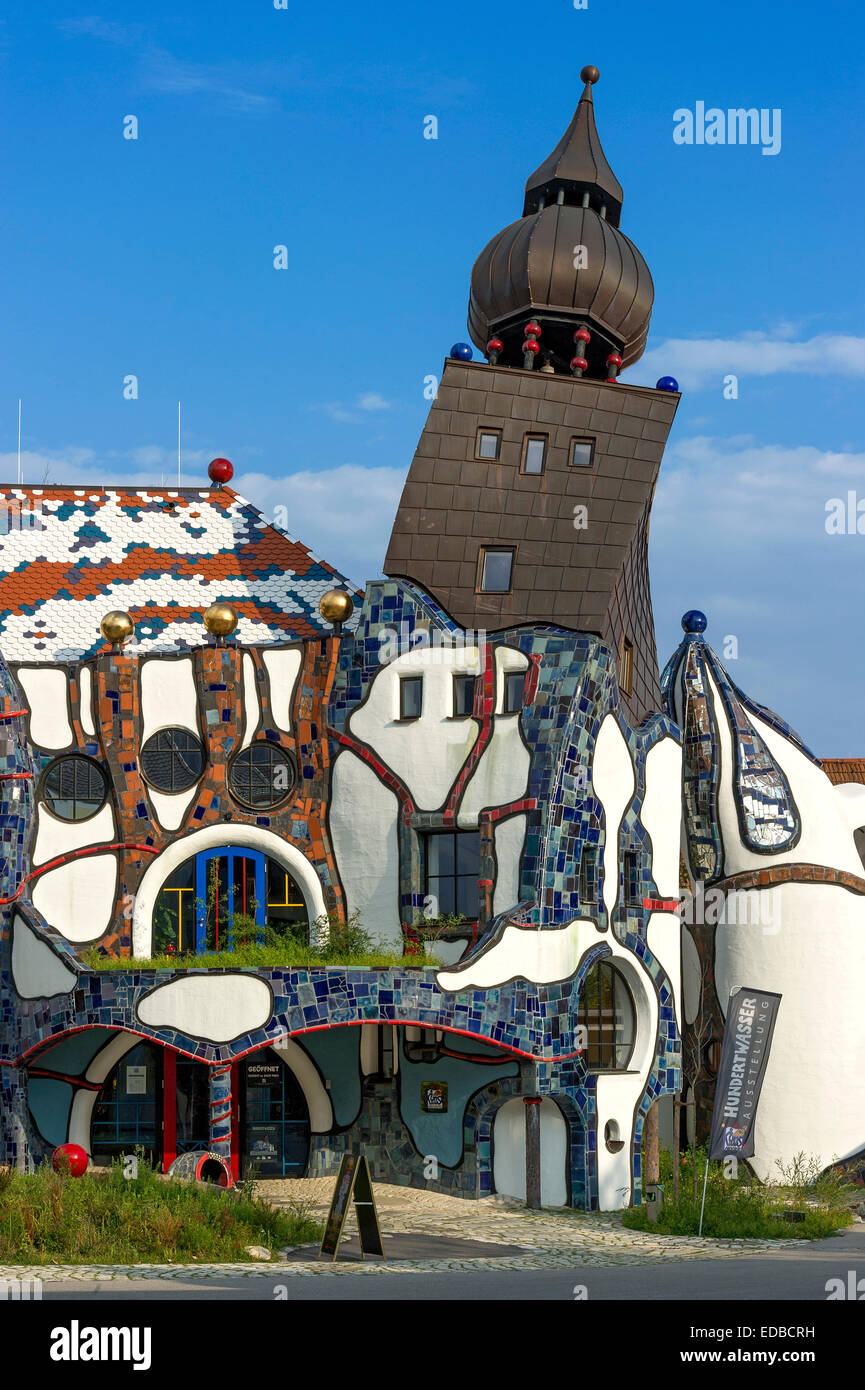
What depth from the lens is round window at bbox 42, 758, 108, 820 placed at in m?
22.2

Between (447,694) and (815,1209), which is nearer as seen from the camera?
(815,1209)

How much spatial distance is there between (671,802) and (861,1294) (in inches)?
413

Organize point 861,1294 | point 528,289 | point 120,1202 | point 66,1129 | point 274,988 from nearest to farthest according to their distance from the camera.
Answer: point 861,1294 → point 120,1202 → point 274,988 → point 66,1129 → point 528,289

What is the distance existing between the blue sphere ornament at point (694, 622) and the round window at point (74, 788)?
30.4 ft

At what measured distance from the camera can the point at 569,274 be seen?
27891 mm

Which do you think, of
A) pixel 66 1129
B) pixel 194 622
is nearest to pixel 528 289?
pixel 194 622

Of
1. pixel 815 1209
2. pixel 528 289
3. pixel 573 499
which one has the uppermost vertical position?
pixel 528 289

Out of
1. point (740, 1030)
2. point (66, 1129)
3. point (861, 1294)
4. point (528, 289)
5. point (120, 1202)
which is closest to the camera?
point (861, 1294)

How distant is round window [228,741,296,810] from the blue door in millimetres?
689

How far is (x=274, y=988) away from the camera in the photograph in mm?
19656

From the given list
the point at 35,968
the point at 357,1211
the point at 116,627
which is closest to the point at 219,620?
the point at 116,627

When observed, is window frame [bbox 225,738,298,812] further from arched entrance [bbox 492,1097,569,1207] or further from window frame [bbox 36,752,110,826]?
arched entrance [bbox 492,1097,569,1207]

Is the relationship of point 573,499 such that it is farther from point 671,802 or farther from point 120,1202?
point 120,1202

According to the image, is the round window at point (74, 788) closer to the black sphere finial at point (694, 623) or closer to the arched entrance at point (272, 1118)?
the arched entrance at point (272, 1118)
